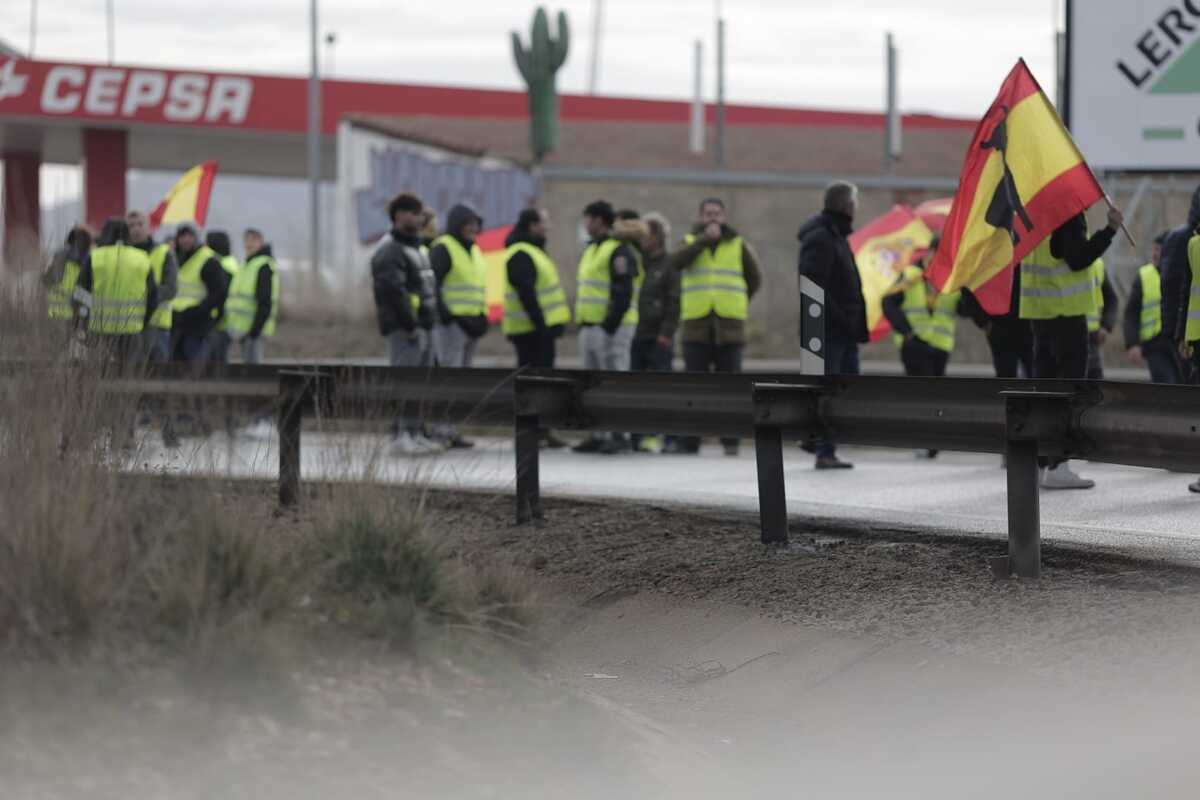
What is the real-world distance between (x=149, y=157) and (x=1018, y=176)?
46148 mm

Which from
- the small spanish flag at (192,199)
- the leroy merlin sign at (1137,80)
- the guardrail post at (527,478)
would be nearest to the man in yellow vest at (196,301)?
the small spanish flag at (192,199)

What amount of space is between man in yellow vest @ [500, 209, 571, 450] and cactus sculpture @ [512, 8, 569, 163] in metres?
24.5

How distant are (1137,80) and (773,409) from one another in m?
13.6

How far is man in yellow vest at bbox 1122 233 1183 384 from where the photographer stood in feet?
46.1

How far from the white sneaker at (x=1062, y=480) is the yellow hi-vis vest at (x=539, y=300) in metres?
5.04

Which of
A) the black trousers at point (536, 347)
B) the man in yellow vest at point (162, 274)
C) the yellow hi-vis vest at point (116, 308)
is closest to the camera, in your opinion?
the yellow hi-vis vest at point (116, 308)

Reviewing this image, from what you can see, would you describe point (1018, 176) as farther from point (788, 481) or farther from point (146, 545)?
point (146, 545)

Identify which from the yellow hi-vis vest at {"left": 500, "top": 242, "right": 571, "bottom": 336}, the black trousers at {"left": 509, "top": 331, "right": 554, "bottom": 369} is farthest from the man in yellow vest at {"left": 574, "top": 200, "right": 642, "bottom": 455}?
the black trousers at {"left": 509, "top": 331, "right": 554, "bottom": 369}

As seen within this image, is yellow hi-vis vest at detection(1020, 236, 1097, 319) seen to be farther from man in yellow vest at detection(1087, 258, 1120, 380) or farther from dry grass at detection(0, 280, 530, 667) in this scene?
dry grass at detection(0, 280, 530, 667)

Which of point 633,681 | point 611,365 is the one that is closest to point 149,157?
point 611,365

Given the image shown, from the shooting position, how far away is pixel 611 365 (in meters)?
15.5

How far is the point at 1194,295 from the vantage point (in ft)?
34.7

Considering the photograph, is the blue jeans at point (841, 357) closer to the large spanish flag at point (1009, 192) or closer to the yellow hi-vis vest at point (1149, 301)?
the large spanish flag at point (1009, 192)

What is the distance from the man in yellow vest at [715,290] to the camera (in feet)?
48.2
